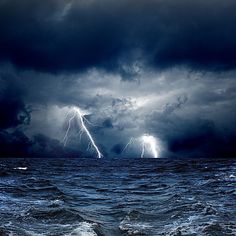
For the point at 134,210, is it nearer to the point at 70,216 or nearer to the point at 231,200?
the point at 70,216

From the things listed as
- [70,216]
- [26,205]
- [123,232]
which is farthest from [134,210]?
[26,205]

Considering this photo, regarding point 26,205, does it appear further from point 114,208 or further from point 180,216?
point 180,216

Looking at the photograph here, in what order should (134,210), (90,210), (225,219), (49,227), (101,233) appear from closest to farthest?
1. (101,233)
2. (49,227)
3. (225,219)
4. (134,210)
5. (90,210)

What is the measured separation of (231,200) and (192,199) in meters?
1.64

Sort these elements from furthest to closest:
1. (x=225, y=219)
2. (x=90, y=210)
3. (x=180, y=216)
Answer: (x=90, y=210) < (x=180, y=216) < (x=225, y=219)

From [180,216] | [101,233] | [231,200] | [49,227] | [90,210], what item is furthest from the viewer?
[231,200]

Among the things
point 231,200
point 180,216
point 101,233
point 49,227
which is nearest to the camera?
point 101,233

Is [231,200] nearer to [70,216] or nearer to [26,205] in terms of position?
[70,216]

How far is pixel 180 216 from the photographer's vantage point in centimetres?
1101

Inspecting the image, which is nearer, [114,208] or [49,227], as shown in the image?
[49,227]

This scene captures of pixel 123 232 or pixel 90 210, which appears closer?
pixel 123 232

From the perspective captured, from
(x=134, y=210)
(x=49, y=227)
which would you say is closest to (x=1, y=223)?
(x=49, y=227)

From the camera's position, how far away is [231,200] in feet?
45.8

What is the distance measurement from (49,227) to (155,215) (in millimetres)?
3871
